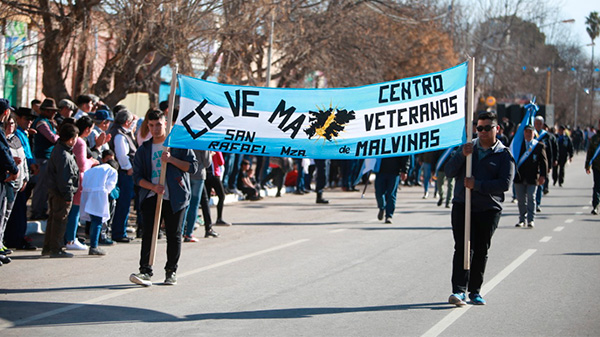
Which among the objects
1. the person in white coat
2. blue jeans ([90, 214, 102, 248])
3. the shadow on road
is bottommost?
the shadow on road

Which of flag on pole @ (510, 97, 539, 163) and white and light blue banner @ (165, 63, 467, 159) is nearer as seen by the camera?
white and light blue banner @ (165, 63, 467, 159)

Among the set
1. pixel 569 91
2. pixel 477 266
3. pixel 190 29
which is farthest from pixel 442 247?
pixel 569 91

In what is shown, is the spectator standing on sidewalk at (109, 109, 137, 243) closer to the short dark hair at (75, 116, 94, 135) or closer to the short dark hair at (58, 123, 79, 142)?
the short dark hair at (75, 116, 94, 135)

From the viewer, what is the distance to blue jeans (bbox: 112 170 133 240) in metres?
12.3

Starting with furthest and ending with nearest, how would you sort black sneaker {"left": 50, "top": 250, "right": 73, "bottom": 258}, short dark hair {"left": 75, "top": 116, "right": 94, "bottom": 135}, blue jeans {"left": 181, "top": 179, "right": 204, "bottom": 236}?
blue jeans {"left": 181, "top": 179, "right": 204, "bottom": 236} → short dark hair {"left": 75, "top": 116, "right": 94, "bottom": 135} → black sneaker {"left": 50, "top": 250, "right": 73, "bottom": 258}

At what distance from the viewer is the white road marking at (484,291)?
6973 millimetres

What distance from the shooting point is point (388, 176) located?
15422 mm

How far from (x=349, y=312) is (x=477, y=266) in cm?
143

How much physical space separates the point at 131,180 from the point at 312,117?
4.60 metres

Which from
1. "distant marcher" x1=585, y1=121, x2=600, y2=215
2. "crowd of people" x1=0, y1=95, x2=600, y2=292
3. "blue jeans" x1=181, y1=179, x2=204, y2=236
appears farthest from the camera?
"distant marcher" x1=585, y1=121, x2=600, y2=215

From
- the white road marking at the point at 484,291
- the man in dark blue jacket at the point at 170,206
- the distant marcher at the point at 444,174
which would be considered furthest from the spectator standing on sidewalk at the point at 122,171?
the distant marcher at the point at 444,174

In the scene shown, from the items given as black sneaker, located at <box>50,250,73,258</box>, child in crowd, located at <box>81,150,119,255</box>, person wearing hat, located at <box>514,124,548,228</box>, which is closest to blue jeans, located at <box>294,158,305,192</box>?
person wearing hat, located at <box>514,124,548,228</box>

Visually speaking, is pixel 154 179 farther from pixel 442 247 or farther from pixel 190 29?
pixel 190 29

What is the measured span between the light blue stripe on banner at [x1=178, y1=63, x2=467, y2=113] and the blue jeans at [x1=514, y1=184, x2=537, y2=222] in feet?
23.1
